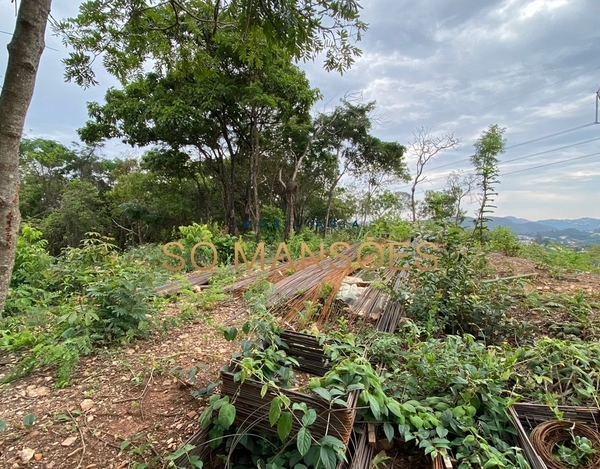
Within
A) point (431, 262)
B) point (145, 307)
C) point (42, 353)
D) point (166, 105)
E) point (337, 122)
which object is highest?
point (337, 122)

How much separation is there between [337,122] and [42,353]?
7197 millimetres

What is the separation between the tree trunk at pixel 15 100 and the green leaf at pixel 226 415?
0.73m

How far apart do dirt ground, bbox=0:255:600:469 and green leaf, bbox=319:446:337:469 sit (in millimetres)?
381

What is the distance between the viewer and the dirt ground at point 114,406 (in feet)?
3.22

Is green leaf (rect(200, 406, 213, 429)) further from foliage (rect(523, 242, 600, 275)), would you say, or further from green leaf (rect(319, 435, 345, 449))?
foliage (rect(523, 242, 600, 275))

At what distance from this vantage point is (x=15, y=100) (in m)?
0.66

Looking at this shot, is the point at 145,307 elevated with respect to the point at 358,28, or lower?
lower

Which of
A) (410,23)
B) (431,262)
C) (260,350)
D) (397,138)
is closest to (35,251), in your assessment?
(260,350)

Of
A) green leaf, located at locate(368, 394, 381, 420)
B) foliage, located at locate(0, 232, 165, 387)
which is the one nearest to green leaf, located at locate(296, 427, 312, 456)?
green leaf, located at locate(368, 394, 381, 420)

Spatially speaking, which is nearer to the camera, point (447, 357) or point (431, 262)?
point (447, 357)

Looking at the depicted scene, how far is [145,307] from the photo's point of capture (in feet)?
5.67

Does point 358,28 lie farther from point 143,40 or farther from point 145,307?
point 145,307

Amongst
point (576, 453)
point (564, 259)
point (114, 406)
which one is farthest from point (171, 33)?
point (564, 259)

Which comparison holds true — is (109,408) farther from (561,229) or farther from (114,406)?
(561,229)
